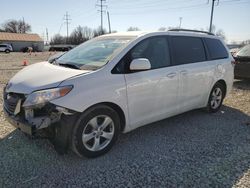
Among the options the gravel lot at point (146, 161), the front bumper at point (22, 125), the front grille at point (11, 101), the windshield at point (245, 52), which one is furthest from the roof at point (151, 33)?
the windshield at point (245, 52)

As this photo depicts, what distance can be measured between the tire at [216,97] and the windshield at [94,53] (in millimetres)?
2540

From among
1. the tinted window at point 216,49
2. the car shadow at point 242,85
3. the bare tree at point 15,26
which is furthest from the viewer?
the bare tree at point 15,26

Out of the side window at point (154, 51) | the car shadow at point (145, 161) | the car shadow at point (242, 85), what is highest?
the side window at point (154, 51)

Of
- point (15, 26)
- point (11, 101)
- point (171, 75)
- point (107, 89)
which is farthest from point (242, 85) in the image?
point (15, 26)

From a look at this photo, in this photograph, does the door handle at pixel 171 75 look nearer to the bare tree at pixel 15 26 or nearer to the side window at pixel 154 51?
the side window at pixel 154 51

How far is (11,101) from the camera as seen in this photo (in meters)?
3.40

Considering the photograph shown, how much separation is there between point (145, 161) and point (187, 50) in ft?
7.64

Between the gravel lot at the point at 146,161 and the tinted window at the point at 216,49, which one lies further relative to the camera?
the tinted window at the point at 216,49

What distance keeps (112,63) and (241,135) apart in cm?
274

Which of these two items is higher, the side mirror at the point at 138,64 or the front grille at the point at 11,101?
the side mirror at the point at 138,64

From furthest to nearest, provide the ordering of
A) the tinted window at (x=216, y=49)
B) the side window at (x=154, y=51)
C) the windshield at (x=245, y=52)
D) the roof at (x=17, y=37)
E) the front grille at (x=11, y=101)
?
the roof at (x=17, y=37) < the windshield at (x=245, y=52) < the tinted window at (x=216, y=49) < the side window at (x=154, y=51) < the front grille at (x=11, y=101)

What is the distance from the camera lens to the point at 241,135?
447cm

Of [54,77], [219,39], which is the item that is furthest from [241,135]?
[54,77]

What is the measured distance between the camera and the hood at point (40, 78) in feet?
10.3
